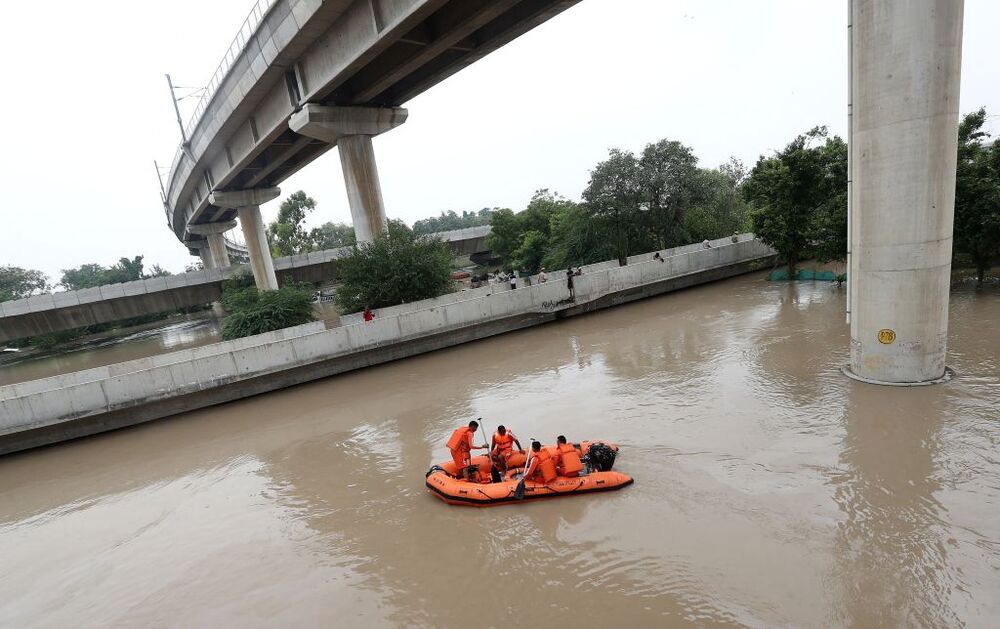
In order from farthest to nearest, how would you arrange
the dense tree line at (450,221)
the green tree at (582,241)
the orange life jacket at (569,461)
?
1. the dense tree line at (450,221)
2. the green tree at (582,241)
3. the orange life jacket at (569,461)

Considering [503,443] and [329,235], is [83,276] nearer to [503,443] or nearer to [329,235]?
[329,235]

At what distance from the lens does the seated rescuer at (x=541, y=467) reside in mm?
7516

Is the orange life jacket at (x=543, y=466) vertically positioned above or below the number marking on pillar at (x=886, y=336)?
below

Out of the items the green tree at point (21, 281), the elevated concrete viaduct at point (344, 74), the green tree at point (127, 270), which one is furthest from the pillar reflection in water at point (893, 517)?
the green tree at point (127, 270)

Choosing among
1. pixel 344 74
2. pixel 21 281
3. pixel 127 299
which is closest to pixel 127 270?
pixel 21 281

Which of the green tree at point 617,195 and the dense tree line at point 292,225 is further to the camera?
the dense tree line at point 292,225

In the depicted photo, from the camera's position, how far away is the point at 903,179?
28.8ft

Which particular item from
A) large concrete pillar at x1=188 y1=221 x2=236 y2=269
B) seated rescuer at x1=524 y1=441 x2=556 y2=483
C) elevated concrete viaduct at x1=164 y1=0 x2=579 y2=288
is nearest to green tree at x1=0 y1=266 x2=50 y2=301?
large concrete pillar at x1=188 y1=221 x2=236 y2=269

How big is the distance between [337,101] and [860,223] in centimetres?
1898

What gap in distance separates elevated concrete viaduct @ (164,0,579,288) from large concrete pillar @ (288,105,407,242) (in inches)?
1.7

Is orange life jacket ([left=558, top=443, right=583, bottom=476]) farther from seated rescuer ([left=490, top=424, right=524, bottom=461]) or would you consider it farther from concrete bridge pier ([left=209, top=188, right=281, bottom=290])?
concrete bridge pier ([left=209, top=188, right=281, bottom=290])

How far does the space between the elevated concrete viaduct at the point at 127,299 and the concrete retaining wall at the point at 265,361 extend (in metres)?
12.5

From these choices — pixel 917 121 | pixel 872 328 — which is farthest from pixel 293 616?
pixel 917 121

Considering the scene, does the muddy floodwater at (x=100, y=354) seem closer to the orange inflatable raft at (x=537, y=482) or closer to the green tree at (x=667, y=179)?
the green tree at (x=667, y=179)
